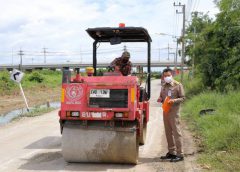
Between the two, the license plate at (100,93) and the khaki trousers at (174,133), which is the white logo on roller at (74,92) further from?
the khaki trousers at (174,133)

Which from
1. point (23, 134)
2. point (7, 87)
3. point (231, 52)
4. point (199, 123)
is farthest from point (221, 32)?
point (7, 87)

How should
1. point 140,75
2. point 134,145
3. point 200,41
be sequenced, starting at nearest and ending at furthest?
point 134,145 → point 140,75 → point 200,41

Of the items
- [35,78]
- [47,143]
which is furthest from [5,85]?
[47,143]

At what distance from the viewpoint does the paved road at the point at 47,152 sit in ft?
26.7

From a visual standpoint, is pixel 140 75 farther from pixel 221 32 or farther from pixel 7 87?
pixel 7 87

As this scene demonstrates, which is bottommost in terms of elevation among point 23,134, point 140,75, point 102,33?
point 23,134

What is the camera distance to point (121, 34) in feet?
33.8

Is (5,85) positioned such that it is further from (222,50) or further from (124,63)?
(124,63)

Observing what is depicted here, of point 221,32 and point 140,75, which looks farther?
point 221,32

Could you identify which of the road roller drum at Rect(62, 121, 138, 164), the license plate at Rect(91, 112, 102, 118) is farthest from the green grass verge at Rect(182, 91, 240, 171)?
the license plate at Rect(91, 112, 102, 118)

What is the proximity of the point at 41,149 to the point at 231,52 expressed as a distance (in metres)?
12.8

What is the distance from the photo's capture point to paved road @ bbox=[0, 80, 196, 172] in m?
8.12

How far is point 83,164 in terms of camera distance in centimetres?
838

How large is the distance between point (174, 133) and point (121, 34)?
2898 mm
